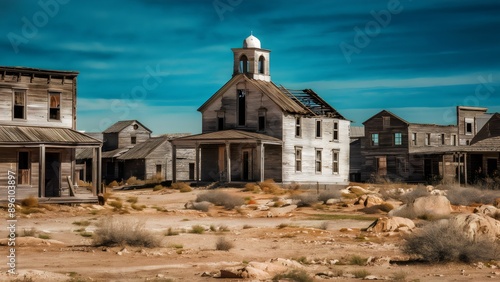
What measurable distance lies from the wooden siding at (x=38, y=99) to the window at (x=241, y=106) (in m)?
18.3

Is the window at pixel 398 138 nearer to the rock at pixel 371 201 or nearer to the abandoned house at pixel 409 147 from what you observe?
the abandoned house at pixel 409 147

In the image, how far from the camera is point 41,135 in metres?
35.5

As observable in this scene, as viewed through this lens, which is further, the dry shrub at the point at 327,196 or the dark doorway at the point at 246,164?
the dark doorway at the point at 246,164

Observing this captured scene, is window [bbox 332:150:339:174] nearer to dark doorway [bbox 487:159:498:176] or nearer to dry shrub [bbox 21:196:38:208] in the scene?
dark doorway [bbox 487:159:498:176]

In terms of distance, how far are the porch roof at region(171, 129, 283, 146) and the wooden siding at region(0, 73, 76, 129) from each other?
44.8 ft

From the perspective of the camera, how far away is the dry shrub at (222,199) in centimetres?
3694

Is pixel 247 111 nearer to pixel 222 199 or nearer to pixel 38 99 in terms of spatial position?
pixel 222 199

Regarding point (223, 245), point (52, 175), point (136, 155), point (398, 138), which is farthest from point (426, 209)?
point (136, 155)

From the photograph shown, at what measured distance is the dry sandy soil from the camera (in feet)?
53.5

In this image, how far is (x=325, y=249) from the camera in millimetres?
21219

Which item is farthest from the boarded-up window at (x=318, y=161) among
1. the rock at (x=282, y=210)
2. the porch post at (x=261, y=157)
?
the rock at (x=282, y=210)

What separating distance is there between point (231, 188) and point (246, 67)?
1084 centimetres

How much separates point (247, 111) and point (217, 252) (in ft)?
113

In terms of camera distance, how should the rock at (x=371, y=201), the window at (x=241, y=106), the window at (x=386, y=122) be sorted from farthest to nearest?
the window at (x=386, y=122)
the window at (x=241, y=106)
the rock at (x=371, y=201)
